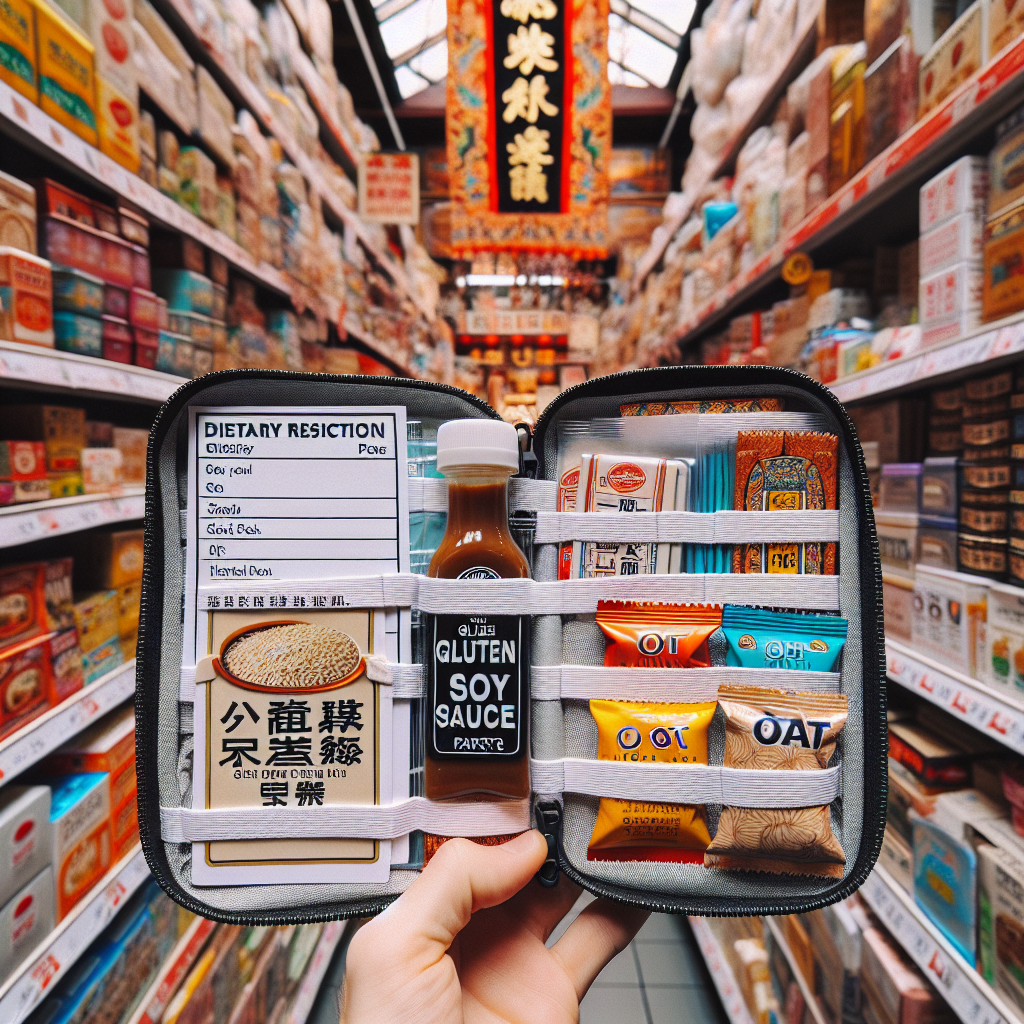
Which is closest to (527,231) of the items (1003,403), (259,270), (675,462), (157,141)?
(259,270)

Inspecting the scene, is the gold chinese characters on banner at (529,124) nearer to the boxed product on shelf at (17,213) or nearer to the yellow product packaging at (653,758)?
the boxed product on shelf at (17,213)

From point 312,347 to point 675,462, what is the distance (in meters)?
2.28

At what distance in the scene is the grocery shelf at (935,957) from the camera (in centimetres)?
94

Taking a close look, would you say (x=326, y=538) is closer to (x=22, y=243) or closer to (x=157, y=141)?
(x=22, y=243)

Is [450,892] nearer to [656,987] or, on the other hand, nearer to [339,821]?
[339,821]

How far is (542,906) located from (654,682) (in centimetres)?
36

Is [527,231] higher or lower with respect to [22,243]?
higher

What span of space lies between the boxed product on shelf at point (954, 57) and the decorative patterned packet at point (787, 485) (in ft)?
2.69

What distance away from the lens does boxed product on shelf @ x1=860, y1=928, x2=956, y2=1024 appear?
1106 mm

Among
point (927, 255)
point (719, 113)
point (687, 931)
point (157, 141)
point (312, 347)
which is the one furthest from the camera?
point (719, 113)

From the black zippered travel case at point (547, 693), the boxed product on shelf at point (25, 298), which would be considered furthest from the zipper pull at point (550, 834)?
the boxed product on shelf at point (25, 298)

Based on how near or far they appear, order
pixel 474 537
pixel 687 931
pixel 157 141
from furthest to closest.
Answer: pixel 687 931 → pixel 157 141 → pixel 474 537

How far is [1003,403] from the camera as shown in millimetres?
1022

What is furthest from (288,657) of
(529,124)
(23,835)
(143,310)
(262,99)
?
(529,124)
